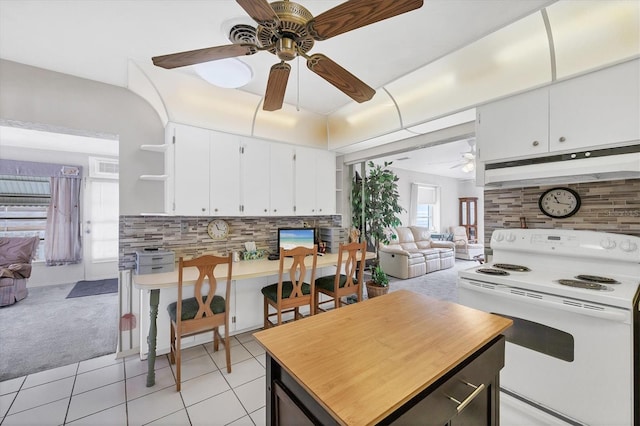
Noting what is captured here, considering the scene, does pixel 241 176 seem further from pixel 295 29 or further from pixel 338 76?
pixel 295 29

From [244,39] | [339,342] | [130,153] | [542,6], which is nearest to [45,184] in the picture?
[130,153]

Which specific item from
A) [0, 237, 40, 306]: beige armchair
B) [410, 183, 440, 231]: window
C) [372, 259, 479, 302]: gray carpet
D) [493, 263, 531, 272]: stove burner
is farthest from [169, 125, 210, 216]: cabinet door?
[410, 183, 440, 231]: window

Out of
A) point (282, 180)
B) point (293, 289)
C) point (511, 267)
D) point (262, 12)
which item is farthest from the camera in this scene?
point (282, 180)

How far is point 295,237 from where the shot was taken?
3600 millimetres

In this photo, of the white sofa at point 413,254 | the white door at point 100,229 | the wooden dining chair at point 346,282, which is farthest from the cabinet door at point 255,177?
the white door at point 100,229

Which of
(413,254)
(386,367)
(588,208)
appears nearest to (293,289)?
(386,367)

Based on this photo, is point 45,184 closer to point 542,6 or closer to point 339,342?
point 339,342

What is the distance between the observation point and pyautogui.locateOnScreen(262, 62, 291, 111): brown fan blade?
5.14ft

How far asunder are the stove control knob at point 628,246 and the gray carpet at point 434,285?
2.67 m

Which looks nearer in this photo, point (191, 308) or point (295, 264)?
point (191, 308)

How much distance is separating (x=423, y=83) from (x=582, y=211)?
1.75 meters

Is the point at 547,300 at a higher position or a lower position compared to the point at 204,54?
lower

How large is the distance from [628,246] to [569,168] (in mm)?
650

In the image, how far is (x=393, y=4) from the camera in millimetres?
1134
